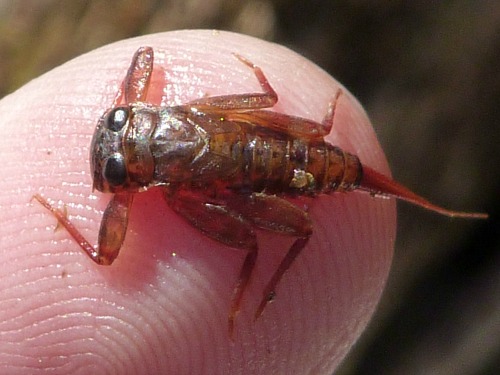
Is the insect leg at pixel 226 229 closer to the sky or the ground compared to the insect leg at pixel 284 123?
closer to the ground

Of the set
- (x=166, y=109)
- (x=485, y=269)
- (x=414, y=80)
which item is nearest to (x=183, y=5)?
(x=414, y=80)

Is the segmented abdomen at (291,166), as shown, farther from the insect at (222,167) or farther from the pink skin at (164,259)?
the pink skin at (164,259)

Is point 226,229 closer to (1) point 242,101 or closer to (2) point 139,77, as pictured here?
(1) point 242,101

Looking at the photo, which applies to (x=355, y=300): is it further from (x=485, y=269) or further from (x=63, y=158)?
(x=485, y=269)

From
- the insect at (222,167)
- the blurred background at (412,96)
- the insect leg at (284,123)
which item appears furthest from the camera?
the blurred background at (412,96)

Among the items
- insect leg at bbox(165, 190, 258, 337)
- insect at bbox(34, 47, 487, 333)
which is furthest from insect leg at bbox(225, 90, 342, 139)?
insect leg at bbox(165, 190, 258, 337)

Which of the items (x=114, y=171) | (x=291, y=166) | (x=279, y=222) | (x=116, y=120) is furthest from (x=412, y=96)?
(x=114, y=171)

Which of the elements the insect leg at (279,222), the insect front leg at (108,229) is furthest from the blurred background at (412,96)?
the insect front leg at (108,229)

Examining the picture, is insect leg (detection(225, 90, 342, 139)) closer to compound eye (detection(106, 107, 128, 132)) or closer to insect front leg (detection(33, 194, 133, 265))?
compound eye (detection(106, 107, 128, 132))
